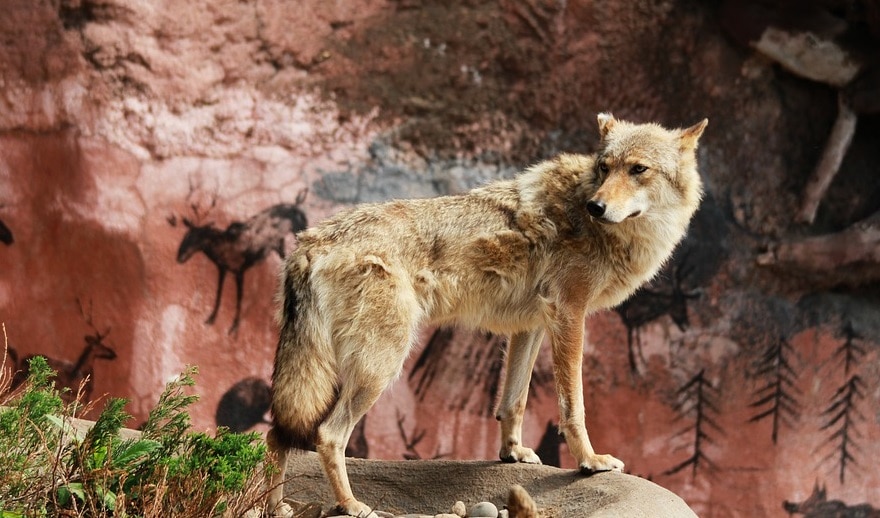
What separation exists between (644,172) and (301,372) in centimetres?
186

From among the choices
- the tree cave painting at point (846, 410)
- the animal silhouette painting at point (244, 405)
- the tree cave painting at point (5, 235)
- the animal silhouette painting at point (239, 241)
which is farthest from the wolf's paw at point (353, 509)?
the tree cave painting at point (846, 410)

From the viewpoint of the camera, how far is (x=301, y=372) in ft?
14.5

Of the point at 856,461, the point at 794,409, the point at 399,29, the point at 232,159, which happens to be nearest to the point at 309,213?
the point at 232,159

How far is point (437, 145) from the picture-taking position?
780 cm

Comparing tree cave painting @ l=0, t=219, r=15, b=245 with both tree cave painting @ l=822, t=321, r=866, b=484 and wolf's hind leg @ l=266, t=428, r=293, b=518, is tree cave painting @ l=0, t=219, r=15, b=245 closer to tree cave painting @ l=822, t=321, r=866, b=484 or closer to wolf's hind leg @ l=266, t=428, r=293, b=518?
wolf's hind leg @ l=266, t=428, r=293, b=518

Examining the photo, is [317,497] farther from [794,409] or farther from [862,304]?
[862,304]

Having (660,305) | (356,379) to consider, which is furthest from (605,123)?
(660,305)

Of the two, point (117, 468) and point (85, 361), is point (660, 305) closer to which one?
point (85, 361)

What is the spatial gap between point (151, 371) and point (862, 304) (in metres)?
5.45

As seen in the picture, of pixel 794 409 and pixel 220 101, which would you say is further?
pixel 794 409

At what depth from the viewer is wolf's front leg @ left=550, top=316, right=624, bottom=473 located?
456 centimetres

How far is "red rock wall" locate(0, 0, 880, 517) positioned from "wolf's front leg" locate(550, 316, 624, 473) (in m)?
2.98

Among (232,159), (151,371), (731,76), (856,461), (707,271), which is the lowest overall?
(856,461)

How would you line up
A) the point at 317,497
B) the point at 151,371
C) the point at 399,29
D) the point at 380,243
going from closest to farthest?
1. the point at 380,243
2. the point at 317,497
3. the point at 151,371
4. the point at 399,29
